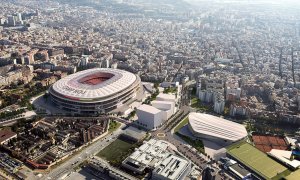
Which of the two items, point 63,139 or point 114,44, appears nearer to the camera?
point 63,139

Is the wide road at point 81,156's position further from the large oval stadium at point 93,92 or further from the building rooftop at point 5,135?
the building rooftop at point 5,135

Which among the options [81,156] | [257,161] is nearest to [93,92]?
[81,156]

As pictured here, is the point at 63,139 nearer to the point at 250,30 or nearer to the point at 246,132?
the point at 246,132

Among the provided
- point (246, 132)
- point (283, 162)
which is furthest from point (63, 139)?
point (283, 162)

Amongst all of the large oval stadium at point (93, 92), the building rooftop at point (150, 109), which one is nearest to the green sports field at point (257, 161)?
the building rooftop at point (150, 109)

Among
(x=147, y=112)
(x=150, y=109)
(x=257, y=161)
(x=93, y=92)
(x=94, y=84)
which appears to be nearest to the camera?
(x=257, y=161)

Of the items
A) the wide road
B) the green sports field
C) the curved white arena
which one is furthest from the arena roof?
the green sports field

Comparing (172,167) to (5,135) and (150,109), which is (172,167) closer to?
(150,109)

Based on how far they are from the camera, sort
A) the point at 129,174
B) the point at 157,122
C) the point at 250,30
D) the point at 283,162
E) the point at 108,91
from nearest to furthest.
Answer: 1. the point at 129,174
2. the point at 283,162
3. the point at 157,122
4. the point at 108,91
5. the point at 250,30
